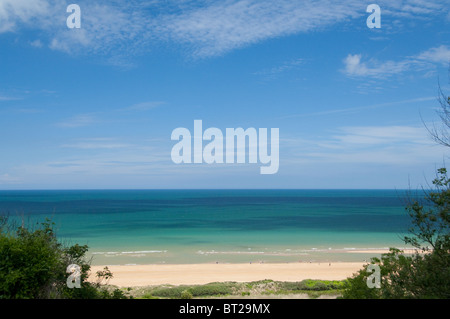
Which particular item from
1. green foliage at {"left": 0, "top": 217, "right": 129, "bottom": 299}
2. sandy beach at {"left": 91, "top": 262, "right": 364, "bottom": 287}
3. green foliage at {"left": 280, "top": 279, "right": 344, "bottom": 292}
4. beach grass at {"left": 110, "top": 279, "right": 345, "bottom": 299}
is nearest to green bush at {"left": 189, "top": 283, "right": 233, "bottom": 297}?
beach grass at {"left": 110, "top": 279, "right": 345, "bottom": 299}

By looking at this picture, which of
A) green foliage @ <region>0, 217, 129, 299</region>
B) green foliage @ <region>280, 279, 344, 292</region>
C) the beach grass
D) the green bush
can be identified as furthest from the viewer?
green foliage @ <region>280, 279, 344, 292</region>

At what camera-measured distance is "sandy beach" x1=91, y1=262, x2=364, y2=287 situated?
719 inches

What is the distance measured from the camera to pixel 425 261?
676 cm

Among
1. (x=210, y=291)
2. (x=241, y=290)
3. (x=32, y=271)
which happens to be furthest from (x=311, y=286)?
(x=32, y=271)

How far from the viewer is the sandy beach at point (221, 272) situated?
719 inches

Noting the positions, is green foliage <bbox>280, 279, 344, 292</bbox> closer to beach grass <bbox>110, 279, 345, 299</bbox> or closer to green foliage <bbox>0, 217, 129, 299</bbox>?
beach grass <bbox>110, 279, 345, 299</bbox>

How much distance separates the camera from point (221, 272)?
2066 cm

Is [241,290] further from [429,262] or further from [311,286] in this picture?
[429,262]

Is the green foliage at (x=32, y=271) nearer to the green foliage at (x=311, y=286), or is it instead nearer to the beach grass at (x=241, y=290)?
the beach grass at (x=241, y=290)

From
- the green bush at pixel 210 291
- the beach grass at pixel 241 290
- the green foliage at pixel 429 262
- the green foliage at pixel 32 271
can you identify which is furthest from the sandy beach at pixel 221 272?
the green foliage at pixel 429 262

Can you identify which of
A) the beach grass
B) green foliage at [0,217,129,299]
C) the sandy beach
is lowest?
the sandy beach
